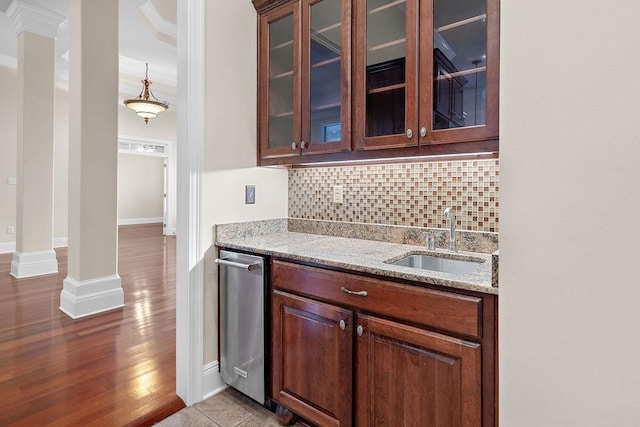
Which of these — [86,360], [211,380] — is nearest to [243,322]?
[211,380]

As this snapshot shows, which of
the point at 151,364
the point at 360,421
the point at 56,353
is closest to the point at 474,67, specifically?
the point at 360,421

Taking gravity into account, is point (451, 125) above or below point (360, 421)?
above

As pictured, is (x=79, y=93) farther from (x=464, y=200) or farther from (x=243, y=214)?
(x=464, y=200)

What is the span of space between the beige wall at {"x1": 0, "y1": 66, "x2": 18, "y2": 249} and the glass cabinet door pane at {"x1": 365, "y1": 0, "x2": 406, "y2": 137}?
6.40 m

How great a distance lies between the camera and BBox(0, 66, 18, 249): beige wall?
5.35 meters

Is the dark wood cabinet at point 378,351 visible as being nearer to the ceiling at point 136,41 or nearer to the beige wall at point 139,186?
the ceiling at point 136,41

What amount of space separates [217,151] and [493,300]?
155 centimetres

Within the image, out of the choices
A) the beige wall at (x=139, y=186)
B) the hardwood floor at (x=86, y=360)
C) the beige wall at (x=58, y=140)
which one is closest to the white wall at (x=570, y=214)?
the hardwood floor at (x=86, y=360)

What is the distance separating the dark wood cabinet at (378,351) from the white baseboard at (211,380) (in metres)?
0.45

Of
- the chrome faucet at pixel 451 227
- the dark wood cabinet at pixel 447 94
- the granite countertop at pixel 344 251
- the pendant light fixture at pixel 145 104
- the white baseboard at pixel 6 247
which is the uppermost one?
the pendant light fixture at pixel 145 104

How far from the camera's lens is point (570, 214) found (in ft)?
2.41

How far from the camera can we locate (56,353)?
2293mm

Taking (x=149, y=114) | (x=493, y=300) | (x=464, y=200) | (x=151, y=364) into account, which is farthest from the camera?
(x=149, y=114)

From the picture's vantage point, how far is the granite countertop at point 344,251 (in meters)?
1.12
